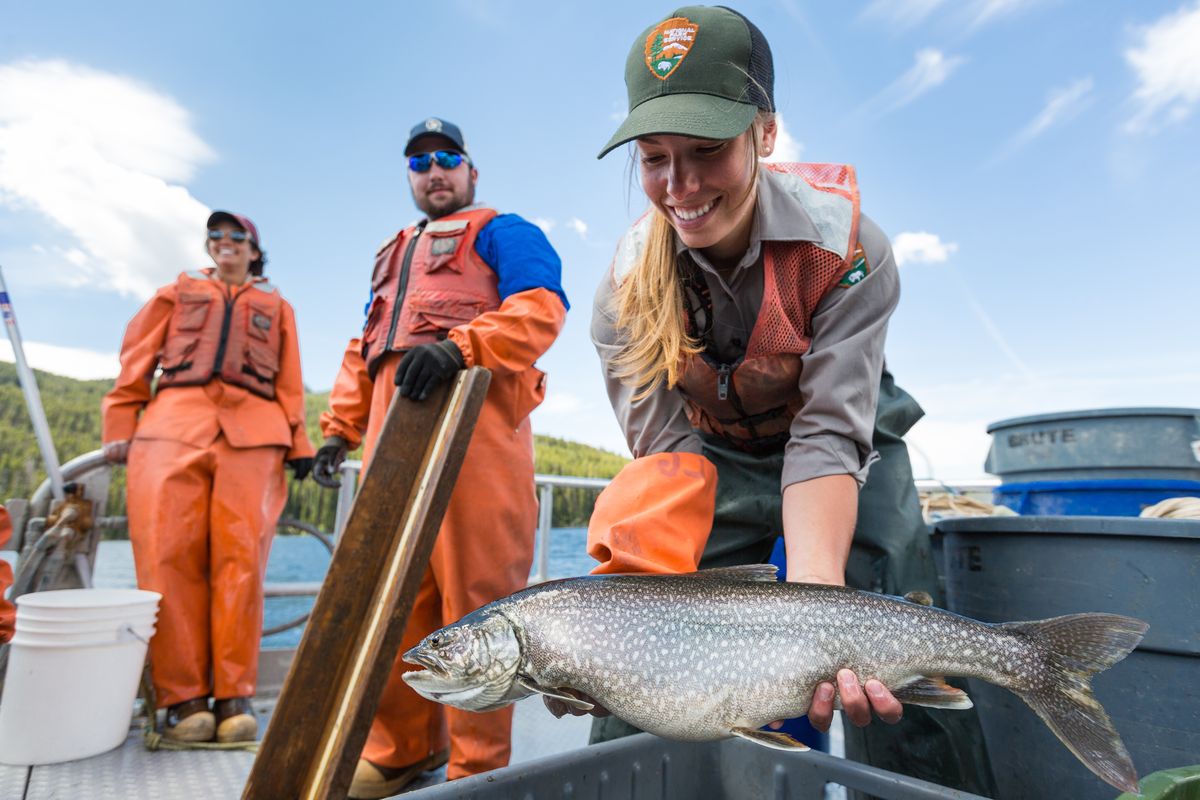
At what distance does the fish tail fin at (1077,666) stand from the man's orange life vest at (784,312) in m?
0.82

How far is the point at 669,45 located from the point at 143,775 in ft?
11.1

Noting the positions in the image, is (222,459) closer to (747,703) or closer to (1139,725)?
(747,703)

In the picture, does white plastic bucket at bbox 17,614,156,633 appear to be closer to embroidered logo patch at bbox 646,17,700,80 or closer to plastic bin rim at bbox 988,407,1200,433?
embroidered logo patch at bbox 646,17,700,80

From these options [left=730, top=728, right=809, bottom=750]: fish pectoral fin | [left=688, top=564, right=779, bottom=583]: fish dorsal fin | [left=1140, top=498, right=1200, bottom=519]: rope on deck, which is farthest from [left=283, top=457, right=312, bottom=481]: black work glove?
[left=1140, top=498, right=1200, bottom=519]: rope on deck

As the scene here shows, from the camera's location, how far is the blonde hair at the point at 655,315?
1.89 metres

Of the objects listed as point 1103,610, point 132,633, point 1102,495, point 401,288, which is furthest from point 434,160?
point 1102,495

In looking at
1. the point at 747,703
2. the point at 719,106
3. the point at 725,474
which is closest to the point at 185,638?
the point at 725,474

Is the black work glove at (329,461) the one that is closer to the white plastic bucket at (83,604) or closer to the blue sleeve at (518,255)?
the white plastic bucket at (83,604)

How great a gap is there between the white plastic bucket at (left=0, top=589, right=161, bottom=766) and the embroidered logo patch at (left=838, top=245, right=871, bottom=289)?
10.4 feet

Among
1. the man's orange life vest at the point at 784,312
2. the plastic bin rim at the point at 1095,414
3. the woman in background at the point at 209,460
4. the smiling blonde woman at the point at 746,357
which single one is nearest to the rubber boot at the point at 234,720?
the woman in background at the point at 209,460

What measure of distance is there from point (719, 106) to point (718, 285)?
0.51m

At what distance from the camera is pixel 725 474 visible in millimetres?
2197

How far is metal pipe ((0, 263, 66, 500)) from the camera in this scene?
3637 mm

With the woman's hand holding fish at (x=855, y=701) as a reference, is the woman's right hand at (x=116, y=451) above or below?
above
